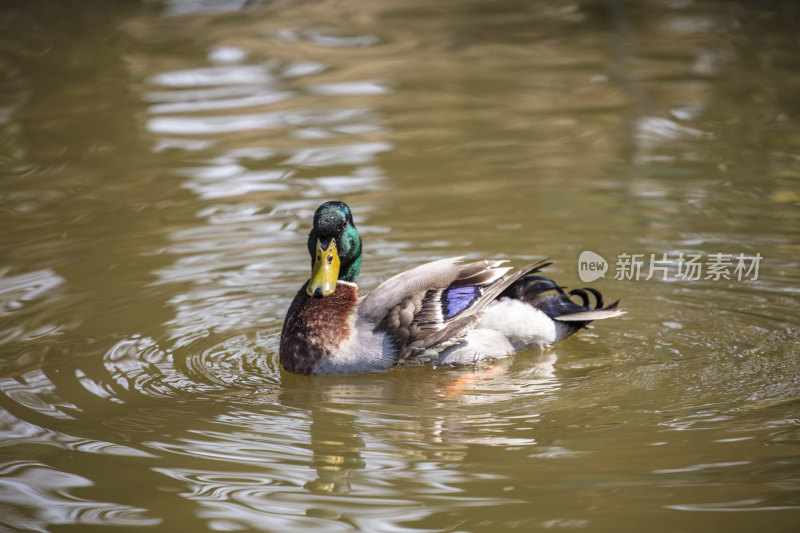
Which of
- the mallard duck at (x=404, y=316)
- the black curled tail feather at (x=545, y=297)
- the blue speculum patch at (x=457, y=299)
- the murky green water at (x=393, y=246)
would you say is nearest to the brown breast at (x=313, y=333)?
the mallard duck at (x=404, y=316)

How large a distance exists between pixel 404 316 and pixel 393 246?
199 cm

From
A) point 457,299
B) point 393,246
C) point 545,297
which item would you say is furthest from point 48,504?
point 393,246

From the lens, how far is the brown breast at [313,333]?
557 cm

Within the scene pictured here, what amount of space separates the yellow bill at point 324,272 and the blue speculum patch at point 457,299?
2.04 feet

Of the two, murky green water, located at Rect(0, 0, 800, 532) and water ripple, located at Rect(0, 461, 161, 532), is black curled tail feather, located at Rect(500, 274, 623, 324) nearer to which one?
murky green water, located at Rect(0, 0, 800, 532)

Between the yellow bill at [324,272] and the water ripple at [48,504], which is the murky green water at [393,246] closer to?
the water ripple at [48,504]

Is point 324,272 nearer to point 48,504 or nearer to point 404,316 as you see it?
point 404,316

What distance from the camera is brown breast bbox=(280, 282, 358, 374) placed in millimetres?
5566

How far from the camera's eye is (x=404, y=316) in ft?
18.0

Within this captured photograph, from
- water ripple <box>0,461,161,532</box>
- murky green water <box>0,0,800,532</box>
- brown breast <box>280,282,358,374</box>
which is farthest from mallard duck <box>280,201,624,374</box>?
water ripple <box>0,461,161,532</box>

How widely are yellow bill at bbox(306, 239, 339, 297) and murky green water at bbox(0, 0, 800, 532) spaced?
506 mm

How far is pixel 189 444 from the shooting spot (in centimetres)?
474

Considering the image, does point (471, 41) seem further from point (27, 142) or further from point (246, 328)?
point (246, 328)

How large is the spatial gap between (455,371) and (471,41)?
25.7ft
